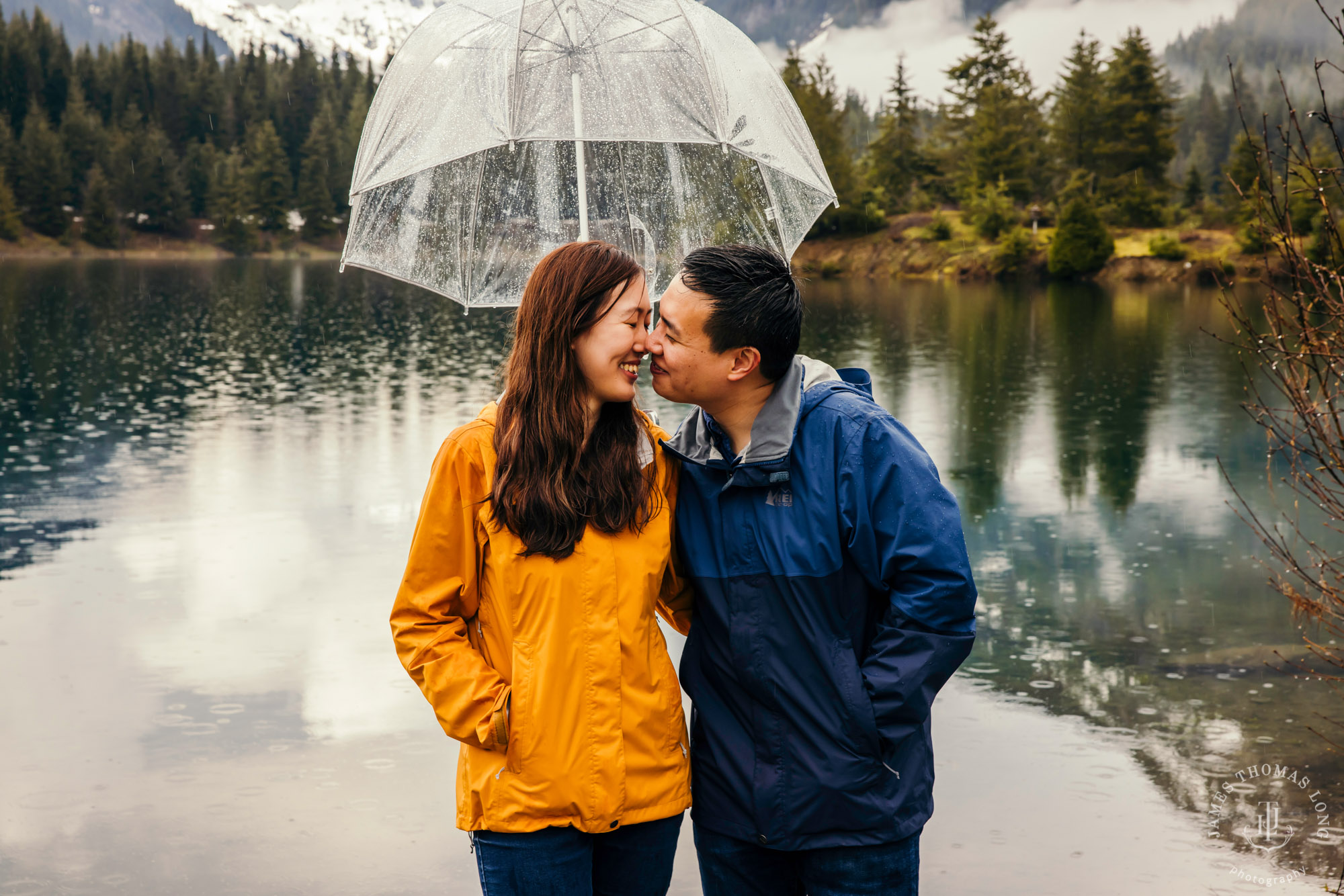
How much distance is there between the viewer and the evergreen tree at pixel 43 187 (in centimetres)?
6800

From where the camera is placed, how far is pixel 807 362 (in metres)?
2.34

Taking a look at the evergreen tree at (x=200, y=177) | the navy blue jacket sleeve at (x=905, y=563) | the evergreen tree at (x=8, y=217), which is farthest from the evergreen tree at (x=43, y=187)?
the navy blue jacket sleeve at (x=905, y=563)

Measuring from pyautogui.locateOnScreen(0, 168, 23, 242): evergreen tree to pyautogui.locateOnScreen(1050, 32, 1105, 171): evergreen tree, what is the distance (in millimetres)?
55701

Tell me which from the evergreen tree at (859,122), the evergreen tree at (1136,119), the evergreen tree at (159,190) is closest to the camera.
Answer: the evergreen tree at (1136,119)

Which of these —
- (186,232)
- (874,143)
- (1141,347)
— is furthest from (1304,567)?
(186,232)

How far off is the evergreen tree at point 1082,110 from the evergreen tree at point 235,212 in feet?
162

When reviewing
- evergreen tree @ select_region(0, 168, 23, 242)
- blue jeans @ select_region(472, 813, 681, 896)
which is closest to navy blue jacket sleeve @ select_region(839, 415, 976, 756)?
blue jeans @ select_region(472, 813, 681, 896)

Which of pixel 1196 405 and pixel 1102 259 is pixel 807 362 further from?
pixel 1102 259

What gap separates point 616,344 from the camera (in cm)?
218

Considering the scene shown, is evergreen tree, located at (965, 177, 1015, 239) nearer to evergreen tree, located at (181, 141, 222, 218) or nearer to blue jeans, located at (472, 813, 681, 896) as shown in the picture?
blue jeans, located at (472, 813, 681, 896)

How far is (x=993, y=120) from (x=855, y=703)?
54574 mm

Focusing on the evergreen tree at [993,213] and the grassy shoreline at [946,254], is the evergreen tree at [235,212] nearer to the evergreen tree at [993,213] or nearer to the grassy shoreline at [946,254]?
the grassy shoreline at [946,254]

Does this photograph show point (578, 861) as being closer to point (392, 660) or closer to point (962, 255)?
point (392, 660)

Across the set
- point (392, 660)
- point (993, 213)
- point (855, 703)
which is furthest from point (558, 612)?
point (993, 213)
